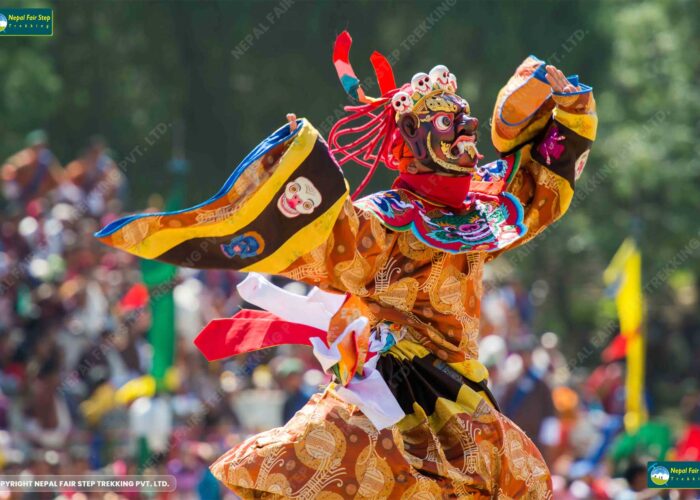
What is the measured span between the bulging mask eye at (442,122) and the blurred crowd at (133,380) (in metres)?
3.42

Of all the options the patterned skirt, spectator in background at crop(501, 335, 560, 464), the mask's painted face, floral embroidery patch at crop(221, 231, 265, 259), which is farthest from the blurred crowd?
floral embroidery patch at crop(221, 231, 265, 259)

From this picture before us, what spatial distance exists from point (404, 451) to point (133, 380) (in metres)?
4.76

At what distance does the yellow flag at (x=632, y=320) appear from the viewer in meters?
9.55

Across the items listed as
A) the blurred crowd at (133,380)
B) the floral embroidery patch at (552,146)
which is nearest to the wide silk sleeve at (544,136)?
the floral embroidery patch at (552,146)

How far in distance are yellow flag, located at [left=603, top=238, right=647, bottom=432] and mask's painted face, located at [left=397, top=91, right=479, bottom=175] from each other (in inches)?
217

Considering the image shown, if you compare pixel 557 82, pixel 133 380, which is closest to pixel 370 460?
pixel 557 82

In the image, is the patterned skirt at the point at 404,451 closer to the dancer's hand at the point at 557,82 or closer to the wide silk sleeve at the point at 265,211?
the wide silk sleeve at the point at 265,211

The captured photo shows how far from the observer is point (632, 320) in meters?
9.95

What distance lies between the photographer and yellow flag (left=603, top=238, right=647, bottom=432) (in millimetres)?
9547

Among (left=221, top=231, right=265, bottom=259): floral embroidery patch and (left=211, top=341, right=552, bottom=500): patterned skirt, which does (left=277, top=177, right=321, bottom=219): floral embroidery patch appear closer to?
(left=221, top=231, right=265, bottom=259): floral embroidery patch

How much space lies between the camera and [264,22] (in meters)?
13.4

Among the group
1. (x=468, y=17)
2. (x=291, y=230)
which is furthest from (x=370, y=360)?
(x=468, y=17)

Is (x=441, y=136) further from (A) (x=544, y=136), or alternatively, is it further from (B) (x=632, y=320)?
(B) (x=632, y=320)

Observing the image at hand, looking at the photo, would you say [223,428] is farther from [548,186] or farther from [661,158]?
[661,158]
